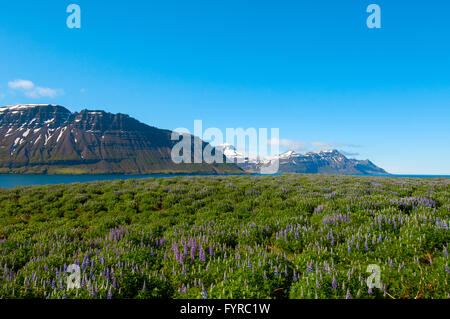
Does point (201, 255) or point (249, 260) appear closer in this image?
point (249, 260)

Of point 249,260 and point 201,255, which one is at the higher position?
point 249,260

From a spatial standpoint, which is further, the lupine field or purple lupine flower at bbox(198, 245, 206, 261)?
purple lupine flower at bbox(198, 245, 206, 261)

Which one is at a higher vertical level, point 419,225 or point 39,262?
point 419,225

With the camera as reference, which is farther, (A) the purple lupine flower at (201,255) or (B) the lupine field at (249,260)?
(A) the purple lupine flower at (201,255)

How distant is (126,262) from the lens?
513 cm
